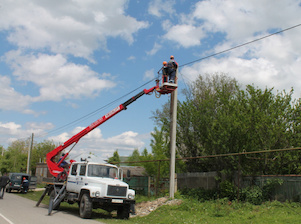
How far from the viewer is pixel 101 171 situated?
13.6 metres

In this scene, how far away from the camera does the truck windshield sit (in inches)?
525

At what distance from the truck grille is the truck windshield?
3.84 feet

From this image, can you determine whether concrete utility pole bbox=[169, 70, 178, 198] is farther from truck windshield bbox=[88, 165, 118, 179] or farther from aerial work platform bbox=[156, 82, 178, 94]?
truck windshield bbox=[88, 165, 118, 179]

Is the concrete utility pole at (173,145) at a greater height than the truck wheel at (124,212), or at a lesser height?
greater

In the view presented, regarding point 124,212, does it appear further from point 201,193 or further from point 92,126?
point 92,126

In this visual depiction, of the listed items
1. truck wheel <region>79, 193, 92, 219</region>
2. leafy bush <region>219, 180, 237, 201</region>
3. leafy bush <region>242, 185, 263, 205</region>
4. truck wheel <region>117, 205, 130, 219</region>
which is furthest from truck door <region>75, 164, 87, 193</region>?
leafy bush <region>242, 185, 263, 205</region>

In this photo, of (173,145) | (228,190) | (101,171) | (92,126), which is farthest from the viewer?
(92,126)

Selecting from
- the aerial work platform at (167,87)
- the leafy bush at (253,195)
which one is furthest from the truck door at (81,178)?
the leafy bush at (253,195)

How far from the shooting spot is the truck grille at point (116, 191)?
12461 mm

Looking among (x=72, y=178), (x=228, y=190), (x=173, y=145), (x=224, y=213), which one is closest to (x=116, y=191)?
(x=72, y=178)

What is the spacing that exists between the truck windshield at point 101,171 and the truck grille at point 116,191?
1172 millimetres

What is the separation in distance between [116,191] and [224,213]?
449 centimetres

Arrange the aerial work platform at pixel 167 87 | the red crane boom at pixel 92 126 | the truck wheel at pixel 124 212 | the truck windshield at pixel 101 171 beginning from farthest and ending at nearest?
the red crane boom at pixel 92 126
the aerial work platform at pixel 167 87
the truck windshield at pixel 101 171
the truck wheel at pixel 124 212

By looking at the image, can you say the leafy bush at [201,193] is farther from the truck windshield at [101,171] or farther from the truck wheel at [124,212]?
the truck windshield at [101,171]
